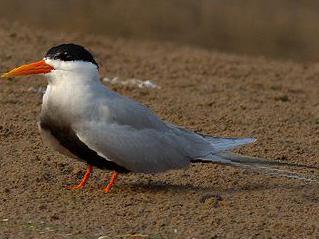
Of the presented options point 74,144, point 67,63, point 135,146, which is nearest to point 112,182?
point 135,146

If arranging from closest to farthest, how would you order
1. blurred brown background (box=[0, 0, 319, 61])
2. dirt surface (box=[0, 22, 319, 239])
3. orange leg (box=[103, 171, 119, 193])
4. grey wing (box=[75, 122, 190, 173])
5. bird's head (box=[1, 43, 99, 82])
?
dirt surface (box=[0, 22, 319, 239]) → grey wing (box=[75, 122, 190, 173]) → bird's head (box=[1, 43, 99, 82]) → orange leg (box=[103, 171, 119, 193]) → blurred brown background (box=[0, 0, 319, 61])

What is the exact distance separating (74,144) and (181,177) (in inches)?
43.3

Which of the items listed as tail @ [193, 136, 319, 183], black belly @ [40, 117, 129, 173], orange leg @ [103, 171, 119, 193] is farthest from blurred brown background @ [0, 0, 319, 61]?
black belly @ [40, 117, 129, 173]

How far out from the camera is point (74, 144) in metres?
6.57

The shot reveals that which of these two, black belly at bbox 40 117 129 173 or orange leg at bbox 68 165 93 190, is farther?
orange leg at bbox 68 165 93 190

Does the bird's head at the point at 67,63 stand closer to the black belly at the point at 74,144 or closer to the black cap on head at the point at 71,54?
the black cap on head at the point at 71,54

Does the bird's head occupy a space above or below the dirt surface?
above

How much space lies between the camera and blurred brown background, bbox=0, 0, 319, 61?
14758mm

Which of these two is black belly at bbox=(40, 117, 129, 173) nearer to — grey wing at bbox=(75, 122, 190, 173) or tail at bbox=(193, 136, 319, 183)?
grey wing at bbox=(75, 122, 190, 173)

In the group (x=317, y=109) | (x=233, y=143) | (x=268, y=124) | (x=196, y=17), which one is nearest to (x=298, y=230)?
(x=233, y=143)

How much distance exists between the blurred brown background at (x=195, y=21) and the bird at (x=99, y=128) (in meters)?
7.67

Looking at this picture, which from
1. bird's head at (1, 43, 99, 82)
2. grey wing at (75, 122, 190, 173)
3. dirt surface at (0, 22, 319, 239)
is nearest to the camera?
dirt surface at (0, 22, 319, 239)

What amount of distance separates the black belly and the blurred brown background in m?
7.97

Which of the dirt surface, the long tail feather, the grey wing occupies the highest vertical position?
the grey wing
